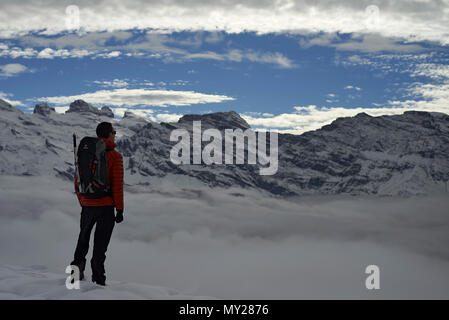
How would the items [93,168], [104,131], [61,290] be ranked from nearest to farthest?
[61,290]
[93,168]
[104,131]

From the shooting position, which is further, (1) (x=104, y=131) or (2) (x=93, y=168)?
(1) (x=104, y=131)

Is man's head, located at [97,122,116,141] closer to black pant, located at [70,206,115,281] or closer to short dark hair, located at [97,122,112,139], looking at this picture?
short dark hair, located at [97,122,112,139]

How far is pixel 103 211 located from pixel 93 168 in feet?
4.43

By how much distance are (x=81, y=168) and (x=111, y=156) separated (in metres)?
1.01

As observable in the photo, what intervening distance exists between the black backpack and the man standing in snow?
0.46 feet

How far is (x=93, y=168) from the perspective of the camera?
14.9m

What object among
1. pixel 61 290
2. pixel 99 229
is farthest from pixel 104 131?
pixel 61 290

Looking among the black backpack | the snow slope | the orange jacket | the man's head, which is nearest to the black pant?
the orange jacket

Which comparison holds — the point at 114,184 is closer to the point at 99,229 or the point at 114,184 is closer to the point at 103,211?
the point at 103,211

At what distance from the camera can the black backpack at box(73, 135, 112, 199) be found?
1489 centimetres
